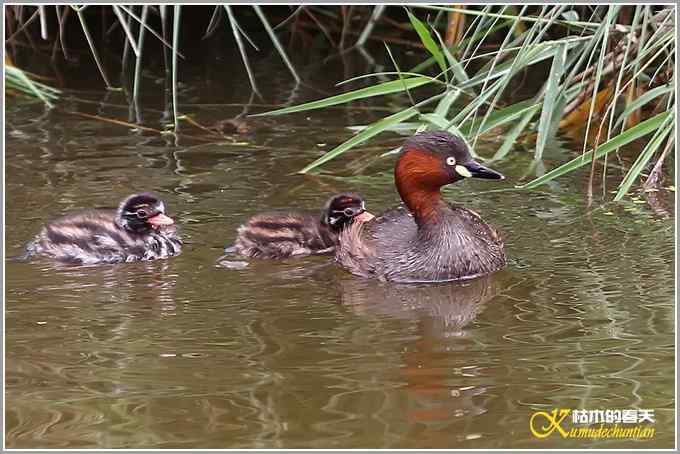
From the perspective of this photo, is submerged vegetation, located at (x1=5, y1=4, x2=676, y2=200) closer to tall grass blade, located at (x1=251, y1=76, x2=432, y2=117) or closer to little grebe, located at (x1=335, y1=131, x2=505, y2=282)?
tall grass blade, located at (x1=251, y1=76, x2=432, y2=117)

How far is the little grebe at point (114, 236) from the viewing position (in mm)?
6598

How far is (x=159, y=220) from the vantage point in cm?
679

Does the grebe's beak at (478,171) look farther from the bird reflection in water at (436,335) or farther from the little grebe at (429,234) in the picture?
the bird reflection in water at (436,335)

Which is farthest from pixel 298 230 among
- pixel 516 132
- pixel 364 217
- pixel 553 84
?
pixel 553 84

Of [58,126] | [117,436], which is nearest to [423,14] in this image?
[58,126]

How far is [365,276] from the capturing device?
6551 mm

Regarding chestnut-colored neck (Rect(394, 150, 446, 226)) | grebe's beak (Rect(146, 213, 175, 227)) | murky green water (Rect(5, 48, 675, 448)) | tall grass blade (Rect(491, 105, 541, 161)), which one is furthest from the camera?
A: tall grass blade (Rect(491, 105, 541, 161))

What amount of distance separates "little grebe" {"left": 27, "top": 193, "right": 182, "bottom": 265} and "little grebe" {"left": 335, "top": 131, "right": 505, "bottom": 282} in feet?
2.81

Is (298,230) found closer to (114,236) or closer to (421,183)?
(421,183)

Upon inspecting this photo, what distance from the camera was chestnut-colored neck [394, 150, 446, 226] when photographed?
260 inches

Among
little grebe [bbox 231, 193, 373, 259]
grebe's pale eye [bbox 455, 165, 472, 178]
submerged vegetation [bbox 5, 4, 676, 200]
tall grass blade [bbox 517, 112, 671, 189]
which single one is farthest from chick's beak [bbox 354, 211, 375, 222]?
tall grass blade [bbox 517, 112, 671, 189]

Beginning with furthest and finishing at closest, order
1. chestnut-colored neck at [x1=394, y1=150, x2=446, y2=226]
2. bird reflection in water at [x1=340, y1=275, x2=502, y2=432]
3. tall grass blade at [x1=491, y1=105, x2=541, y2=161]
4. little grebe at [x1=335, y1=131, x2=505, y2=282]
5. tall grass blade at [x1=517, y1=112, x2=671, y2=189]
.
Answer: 1. tall grass blade at [x1=491, y1=105, x2=541, y2=161]
2. chestnut-colored neck at [x1=394, y1=150, x2=446, y2=226]
3. little grebe at [x1=335, y1=131, x2=505, y2=282]
4. tall grass blade at [x1=517, y1=112, x2=671, y2=189]
5. bird reflection in water at [x1=340, y1=275, x2=502, y2=432]

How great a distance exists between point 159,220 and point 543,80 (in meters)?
3.60

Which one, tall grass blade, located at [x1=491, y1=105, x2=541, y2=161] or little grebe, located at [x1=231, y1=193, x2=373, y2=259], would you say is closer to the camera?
little grebe, located at [x1=231, y1=193, x2=373, y2=259]
